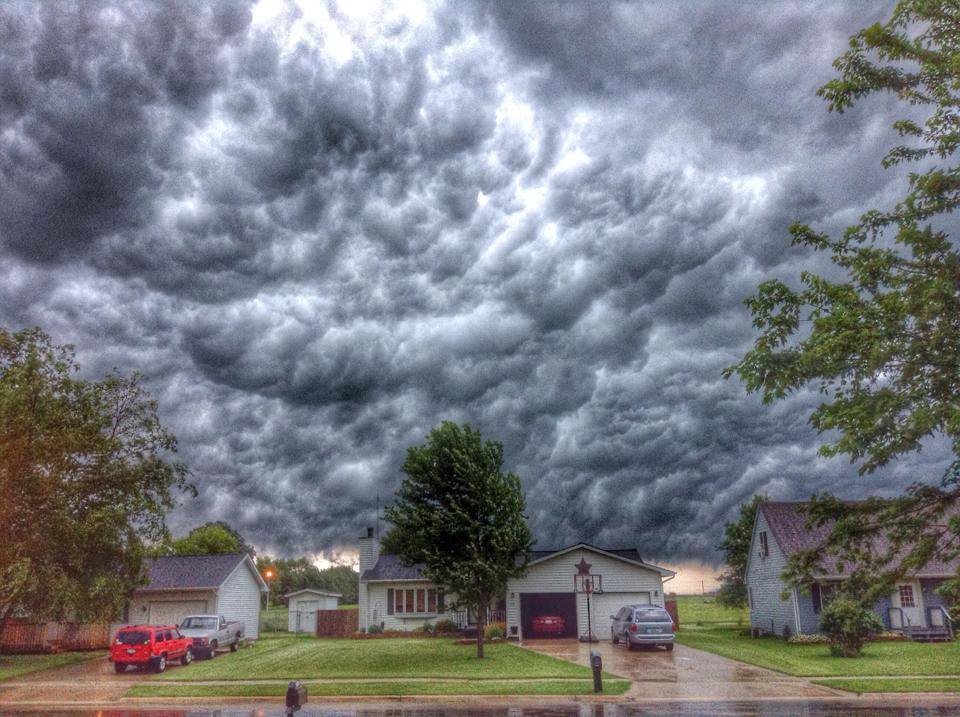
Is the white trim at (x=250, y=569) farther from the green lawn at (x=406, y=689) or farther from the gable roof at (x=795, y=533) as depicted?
the gable roof at (x=795, y=533)

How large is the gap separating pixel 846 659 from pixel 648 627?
25.6ft

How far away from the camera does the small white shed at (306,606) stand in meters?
54.9

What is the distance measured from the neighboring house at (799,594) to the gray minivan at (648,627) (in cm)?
508

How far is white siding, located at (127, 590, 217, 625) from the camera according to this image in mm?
43000

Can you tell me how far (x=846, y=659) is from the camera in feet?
91.2

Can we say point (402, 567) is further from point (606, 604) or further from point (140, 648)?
point (140, 648)

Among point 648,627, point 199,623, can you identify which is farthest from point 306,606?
point 648,627

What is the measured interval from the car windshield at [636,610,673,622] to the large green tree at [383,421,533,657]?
20.8 feet

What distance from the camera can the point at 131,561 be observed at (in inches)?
1307

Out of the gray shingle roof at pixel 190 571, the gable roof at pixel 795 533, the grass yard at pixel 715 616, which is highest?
the gable roof at pixel 795 533

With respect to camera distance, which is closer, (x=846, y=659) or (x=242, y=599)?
(x=846, y=659)

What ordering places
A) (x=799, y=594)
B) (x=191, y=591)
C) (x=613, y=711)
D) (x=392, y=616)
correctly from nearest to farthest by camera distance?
(x=613, y=711)
(x=799, y=594)
(x=191, y=591)
(x=392, y=616)

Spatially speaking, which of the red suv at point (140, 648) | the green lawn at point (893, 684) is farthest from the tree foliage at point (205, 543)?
the green lawn at point (893, 684)

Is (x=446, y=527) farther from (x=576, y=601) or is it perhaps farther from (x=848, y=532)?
(x=848, y=532)
